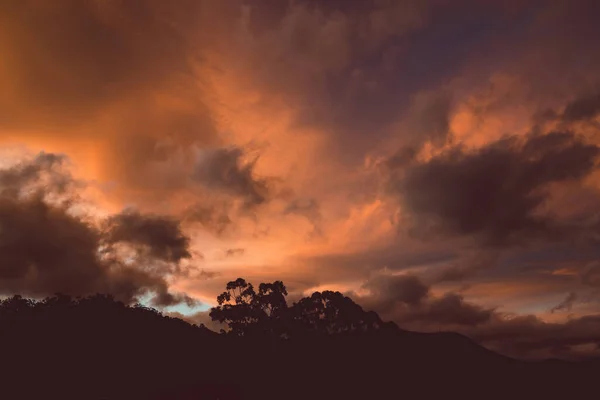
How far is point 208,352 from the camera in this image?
10500 cm

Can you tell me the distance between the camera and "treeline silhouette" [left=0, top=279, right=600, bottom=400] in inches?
3095

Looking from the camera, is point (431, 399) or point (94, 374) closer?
point (94, 374)

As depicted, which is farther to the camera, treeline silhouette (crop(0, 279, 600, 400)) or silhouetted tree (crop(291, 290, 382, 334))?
silhouetted tree (crop(291, 290, 382, 334))

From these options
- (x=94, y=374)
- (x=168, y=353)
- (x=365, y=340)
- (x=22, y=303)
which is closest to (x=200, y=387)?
(x=168, y=353)

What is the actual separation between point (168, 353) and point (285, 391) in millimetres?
29023

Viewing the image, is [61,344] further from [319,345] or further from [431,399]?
[431,399]

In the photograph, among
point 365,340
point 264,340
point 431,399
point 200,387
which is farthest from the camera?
point 431,399

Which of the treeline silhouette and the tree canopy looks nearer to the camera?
the treeline silhouette

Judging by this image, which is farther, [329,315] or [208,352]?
[329,315]

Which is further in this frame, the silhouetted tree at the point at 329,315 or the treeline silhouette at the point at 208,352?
the silhouetted tree at the point at 329,315

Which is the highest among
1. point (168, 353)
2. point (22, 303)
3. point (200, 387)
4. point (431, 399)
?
point (22, 303)

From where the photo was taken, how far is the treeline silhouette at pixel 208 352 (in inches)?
3095

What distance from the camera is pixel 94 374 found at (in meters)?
80.4

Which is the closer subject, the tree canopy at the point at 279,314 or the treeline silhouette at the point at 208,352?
the treeline silhouette at the point at 208,352
